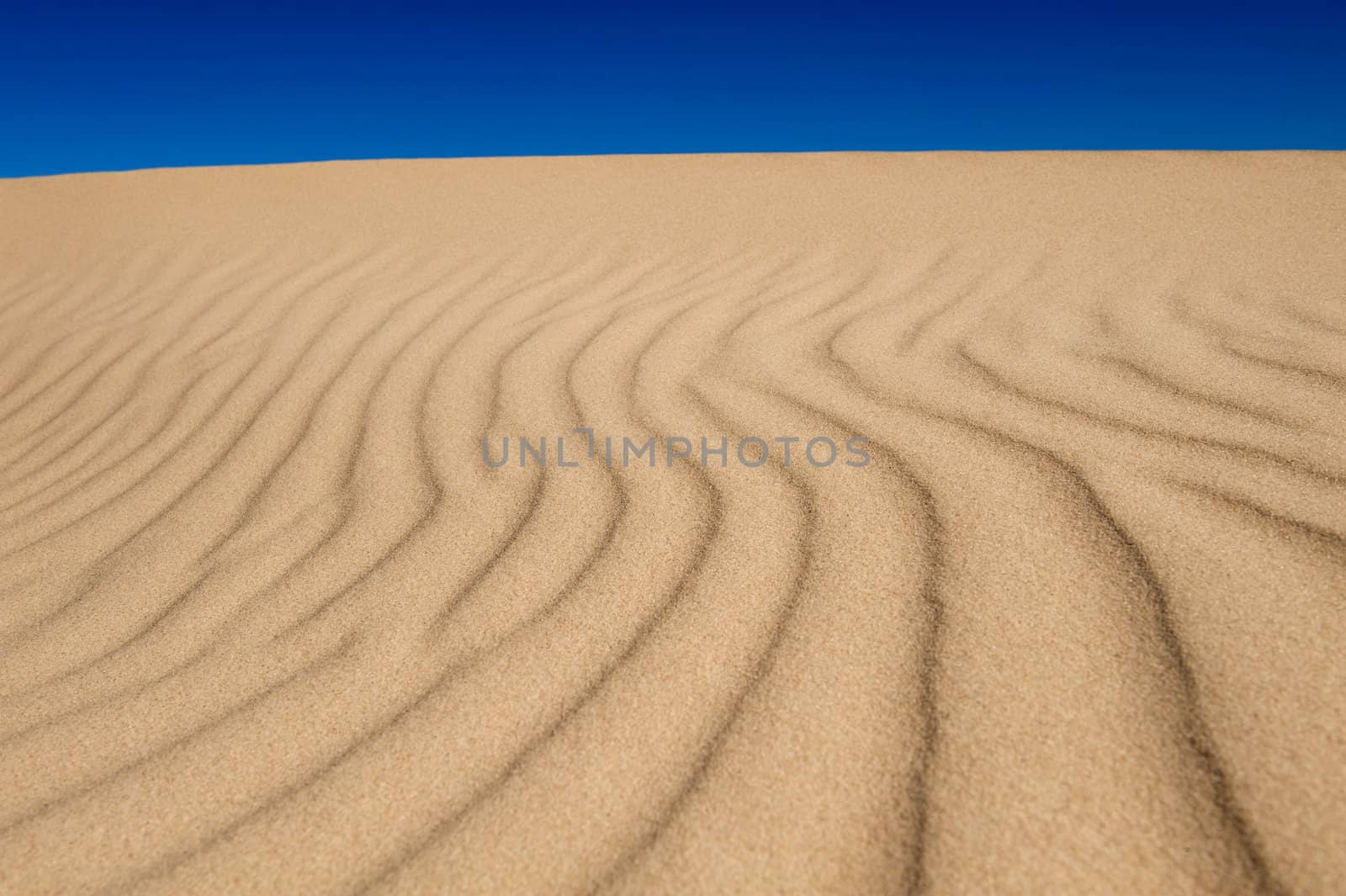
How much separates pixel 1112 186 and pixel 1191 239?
1.46 meters

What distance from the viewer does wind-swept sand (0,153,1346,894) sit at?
2.77 ft

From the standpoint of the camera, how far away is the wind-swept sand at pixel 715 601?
0.85m

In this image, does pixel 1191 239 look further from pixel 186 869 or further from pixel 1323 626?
pixel 186 869

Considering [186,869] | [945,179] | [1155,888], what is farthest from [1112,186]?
[186,869]

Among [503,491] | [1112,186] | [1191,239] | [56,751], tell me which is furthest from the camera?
[1112,186]

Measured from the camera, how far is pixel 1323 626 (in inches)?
38.8

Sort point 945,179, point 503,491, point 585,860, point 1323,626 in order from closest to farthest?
point 585,860
point 1323,626
point 503,491
point 945,179

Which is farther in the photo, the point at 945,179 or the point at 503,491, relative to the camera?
the point at 945,179

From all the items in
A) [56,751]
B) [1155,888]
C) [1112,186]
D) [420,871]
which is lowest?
[1155,888]

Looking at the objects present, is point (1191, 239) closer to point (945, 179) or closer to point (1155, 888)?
point (945, 179)

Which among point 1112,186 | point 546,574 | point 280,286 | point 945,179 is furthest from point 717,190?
point 546,574

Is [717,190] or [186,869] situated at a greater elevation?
[717,190]

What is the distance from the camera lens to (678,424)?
1.91 m

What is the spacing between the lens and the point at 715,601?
4.03ft
